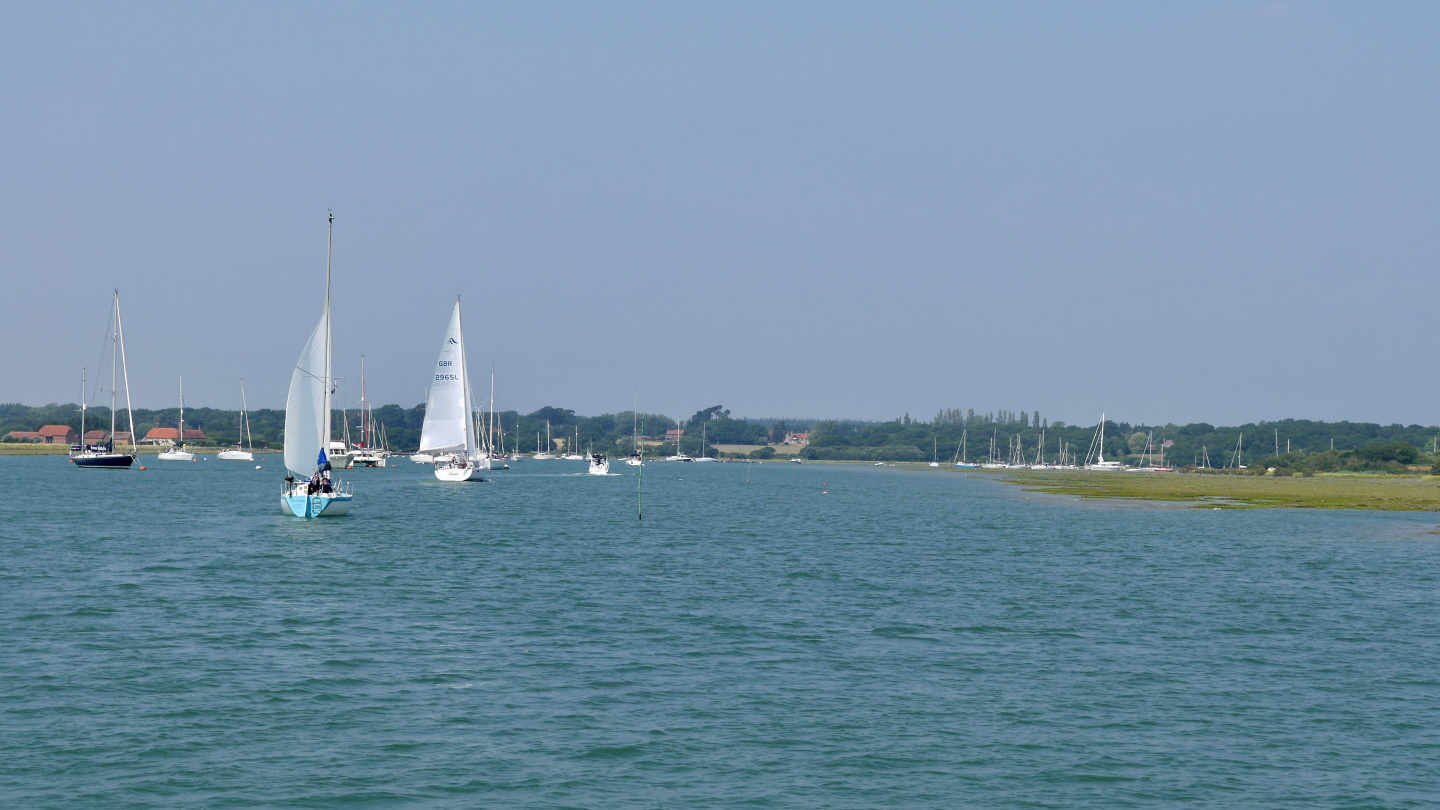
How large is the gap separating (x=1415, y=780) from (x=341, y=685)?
2280cm

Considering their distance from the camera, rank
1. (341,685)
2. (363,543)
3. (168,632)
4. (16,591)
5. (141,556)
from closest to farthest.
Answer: (341,685) → (168,632) → (16,591) → (141,556) → (363,543)

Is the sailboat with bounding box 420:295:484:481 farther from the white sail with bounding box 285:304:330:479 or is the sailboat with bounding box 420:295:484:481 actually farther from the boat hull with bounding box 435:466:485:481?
the white sail with bounding box 285:304:330:479

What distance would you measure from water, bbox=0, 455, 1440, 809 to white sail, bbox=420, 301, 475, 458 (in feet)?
218

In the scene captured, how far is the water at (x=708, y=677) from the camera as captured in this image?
2058cm

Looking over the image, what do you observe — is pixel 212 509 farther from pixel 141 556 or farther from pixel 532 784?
pixel 532 784

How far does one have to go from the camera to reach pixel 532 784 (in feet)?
66.4

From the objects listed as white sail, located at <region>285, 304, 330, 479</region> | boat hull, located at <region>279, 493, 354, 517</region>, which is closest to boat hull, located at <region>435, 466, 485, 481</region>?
boat hull, located at <region>279, 493, 354, 517</region>

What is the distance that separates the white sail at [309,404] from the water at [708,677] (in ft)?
23.0

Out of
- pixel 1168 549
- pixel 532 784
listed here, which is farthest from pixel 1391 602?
pixel 532 784

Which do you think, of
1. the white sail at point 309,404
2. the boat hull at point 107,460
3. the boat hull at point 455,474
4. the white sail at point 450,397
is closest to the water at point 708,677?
the white sail at point 309,404

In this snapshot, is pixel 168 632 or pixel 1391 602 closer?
pixel 168 632

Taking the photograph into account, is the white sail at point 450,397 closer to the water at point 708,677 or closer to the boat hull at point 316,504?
the boat hull at point 316,504

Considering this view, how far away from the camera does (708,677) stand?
29141mm

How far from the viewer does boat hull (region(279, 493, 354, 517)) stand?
73062 mm
